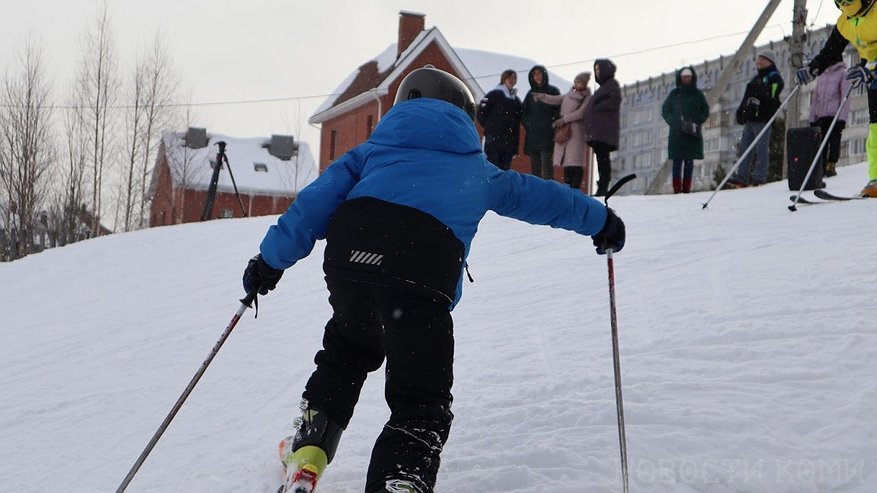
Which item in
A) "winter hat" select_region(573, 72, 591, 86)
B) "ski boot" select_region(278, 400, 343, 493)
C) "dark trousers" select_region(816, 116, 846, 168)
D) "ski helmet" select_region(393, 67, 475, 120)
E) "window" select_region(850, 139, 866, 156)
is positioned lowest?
"ski boot" select_region(278, 400, 343, 493)

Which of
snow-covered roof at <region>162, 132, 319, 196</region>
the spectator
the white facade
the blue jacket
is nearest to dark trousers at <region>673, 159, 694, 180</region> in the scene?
the spectator

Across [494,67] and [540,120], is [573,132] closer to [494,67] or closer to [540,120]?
[540,120]

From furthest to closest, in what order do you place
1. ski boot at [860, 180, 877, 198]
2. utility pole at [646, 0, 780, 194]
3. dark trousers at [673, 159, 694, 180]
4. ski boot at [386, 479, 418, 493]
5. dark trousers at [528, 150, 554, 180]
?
utility pole at [646, 0, 780, 194], dark trousers at [528, 150, 554, 180], dark trousers at [673, 159, 694, 180], ski boot at [860, 180, 877, 198], ski boot at [386, 479, 418, 493]

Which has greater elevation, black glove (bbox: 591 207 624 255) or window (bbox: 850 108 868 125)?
window (bbox: 850 108 868 125)

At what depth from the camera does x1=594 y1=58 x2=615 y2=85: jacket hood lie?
1013 cm

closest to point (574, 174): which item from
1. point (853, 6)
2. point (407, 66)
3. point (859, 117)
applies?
point (853, 6)

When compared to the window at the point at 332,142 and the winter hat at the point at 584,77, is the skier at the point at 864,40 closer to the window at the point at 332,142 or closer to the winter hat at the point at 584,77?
the winter hat at the point at 584,77

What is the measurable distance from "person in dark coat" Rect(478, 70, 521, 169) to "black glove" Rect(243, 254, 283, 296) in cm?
778

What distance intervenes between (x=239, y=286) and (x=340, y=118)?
25.6m

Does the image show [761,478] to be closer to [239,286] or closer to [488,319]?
[488,319]

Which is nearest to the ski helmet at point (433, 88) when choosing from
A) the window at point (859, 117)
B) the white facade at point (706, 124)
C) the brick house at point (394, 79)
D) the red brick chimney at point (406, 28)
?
the brick house at point (394, 79)

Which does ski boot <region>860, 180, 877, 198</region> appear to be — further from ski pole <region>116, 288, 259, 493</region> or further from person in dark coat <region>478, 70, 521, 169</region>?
ski pole <region>116, 288, 259, 493</region>

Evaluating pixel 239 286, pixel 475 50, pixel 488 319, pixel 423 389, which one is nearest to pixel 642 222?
pixel 488 319

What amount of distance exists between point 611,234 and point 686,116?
7.85 metres
